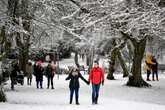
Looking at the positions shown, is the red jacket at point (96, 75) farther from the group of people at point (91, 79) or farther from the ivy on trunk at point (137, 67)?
the ivy on trunk at point (137, 67)

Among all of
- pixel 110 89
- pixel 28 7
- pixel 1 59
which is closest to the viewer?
pixel 1 59

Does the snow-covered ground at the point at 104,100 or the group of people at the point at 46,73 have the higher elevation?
the group of people at the point at 46,73

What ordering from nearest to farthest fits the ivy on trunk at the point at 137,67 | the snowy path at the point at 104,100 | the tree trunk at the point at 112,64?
the snowy path at the point at 104,100, the ivy on trunk at the point at 137,67, the tree trunk at the point at 112,64

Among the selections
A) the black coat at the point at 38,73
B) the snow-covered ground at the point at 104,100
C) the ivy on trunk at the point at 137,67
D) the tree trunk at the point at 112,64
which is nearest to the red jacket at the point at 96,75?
the snow-covered ground at the point at 104,100

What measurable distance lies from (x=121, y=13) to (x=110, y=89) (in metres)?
7.78

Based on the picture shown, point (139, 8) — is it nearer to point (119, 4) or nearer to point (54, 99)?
point (119, 4)

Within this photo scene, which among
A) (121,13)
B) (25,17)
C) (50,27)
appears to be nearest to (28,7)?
(25,17)

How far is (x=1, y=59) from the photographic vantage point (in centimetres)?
2128

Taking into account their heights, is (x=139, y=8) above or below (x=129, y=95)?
above

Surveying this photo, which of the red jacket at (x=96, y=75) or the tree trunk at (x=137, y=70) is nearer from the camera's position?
the red jacket at (x=96, y=75)

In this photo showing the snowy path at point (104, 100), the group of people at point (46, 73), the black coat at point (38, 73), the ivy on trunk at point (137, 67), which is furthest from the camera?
the ivy on trunk at point (137, 67)

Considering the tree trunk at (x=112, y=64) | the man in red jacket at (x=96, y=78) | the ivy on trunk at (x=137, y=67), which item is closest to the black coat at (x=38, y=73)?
the ivy on trunk at (x=137, y=67)

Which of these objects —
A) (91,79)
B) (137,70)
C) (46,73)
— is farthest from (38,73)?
(91,79)

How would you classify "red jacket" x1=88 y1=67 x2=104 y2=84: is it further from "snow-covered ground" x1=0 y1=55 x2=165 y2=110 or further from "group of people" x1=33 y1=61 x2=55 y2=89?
"group of people" x1=33 y1=61 x2=55 y2=89
